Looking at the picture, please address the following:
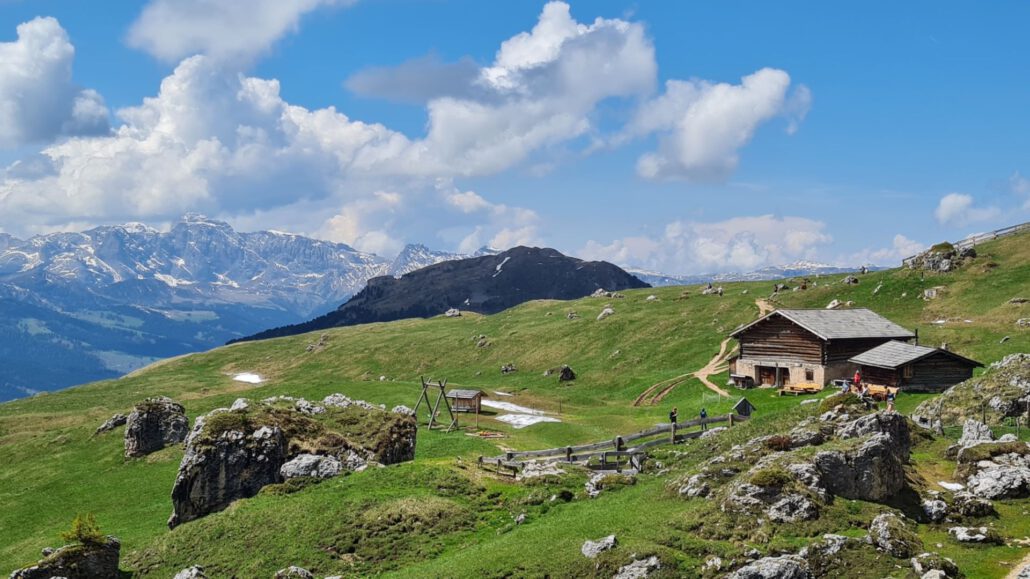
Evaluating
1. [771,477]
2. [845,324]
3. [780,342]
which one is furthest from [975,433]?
[780,342]

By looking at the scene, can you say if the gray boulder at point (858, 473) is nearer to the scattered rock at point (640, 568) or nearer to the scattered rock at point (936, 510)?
the scattered rock at point (936, 510)

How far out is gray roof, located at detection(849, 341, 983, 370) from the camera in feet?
205

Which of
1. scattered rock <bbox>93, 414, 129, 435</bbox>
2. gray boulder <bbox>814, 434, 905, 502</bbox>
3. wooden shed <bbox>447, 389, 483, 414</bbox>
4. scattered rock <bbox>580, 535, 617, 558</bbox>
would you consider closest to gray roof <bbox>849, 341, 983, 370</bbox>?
gray boulder <bbox>814, 434, 905, 502</bbox>

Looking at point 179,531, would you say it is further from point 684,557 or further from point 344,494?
point 684,557

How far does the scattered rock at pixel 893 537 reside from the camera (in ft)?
83.0

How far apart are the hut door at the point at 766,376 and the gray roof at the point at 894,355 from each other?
11972 mm

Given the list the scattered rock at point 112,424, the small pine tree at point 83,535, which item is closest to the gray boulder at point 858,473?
the small pine tree at point 83,535

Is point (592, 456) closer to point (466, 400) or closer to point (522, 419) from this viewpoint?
point (522, 419)

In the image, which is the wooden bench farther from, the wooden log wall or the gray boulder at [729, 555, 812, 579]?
the gray boulder at [729, 555, 812, 579]

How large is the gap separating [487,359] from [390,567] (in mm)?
104820

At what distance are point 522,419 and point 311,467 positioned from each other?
117ft

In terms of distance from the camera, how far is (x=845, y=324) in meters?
76.3

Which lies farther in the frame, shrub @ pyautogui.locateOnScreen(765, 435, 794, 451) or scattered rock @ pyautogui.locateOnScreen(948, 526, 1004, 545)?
shrub @ pyautogui.locateOnScreen(765, 435, 794, 451)

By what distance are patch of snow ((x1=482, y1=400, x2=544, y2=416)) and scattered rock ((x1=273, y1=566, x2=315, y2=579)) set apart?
5015 cm
